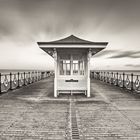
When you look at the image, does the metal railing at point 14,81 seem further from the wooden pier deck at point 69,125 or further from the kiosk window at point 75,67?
the wooden pier deck at point 69,125

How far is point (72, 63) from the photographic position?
994 centimetres

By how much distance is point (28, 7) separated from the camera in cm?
1345

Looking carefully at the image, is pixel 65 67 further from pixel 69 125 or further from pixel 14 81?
pixel 69 125

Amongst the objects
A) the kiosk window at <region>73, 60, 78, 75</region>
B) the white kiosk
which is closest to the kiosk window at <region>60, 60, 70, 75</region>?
the white kiosk

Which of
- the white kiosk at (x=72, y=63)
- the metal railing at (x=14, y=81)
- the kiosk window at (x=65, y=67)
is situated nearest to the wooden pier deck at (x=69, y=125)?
the white kiosk at (x=72, y=63)

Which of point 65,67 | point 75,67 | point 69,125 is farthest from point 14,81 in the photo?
point 69,125

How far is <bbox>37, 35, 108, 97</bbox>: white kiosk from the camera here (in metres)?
8.77

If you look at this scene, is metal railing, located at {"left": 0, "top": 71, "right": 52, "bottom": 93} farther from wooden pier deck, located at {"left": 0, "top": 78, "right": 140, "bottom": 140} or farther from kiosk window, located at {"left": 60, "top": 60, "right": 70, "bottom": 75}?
wooden pier deck, located at {"left": 0, "top": 78, "right": 140, "bottom": 140}

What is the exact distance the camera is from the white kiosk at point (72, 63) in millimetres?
8773

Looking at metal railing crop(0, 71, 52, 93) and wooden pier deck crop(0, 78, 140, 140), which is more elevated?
metal railing crop(0, 71, 52, 93)

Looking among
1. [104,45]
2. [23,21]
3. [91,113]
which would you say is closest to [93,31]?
[23,21]

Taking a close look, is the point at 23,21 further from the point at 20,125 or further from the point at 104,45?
the point at 20,125

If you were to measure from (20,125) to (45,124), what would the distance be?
66cm

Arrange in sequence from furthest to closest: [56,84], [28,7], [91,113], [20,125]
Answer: [28,7], [56,84], [91,113], [20,125]
